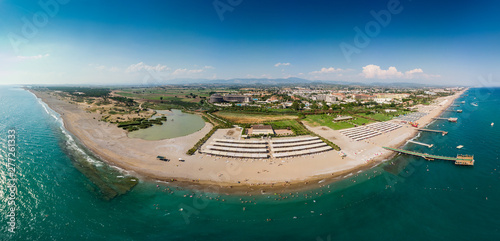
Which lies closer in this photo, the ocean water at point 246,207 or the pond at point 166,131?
the ocean water at point 246,207

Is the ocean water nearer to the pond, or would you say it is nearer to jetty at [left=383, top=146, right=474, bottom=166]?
jetty at [left=383, top=146, right=474, bottom=166]

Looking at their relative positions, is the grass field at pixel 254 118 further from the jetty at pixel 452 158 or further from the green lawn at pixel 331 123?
the jetty at pixel 452 158

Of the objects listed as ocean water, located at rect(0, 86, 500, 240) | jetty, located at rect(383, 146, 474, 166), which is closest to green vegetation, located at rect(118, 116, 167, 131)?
ocean water, located at rect(0, 86, 500, 240)

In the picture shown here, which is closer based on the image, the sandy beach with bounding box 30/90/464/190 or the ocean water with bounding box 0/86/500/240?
the ocean water with bounding box 0/86/500/240

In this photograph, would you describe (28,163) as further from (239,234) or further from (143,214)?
(239,234)

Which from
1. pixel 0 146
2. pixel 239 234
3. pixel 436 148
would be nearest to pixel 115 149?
pixel 0 146

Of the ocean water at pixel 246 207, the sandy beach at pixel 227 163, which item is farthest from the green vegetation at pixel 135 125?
the ocean water at pixel 246 207
